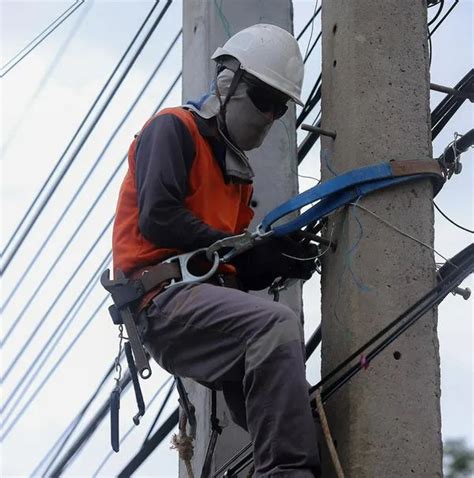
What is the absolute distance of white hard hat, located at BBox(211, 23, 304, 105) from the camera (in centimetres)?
→ 439

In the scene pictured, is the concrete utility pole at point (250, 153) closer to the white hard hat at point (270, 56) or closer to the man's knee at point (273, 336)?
the white hard hat at point (270, 56)

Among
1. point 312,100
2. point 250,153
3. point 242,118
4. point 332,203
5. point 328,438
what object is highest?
point 312,100

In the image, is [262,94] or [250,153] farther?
[250,153]

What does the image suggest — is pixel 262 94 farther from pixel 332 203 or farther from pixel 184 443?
pixel 184 443

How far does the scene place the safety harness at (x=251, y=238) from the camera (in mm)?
4094

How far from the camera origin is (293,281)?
4.71 meters

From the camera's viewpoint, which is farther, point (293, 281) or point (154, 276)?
point (293, 281)

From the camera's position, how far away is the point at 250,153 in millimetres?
5164

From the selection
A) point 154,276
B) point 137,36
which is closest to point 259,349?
point 154,276

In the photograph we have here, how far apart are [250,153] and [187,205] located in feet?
3.00

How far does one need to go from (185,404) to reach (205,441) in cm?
23

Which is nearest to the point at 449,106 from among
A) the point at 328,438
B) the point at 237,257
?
the point at 237,257

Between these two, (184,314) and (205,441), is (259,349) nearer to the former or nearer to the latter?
(184,314)

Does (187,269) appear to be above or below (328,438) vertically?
above
